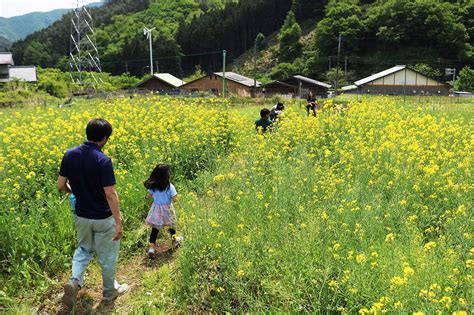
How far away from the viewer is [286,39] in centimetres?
Answer: 8188

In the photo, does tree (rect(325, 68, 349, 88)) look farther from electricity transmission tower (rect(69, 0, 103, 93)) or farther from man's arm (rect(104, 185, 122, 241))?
man's arm (rect(104, 185, 122, 241))

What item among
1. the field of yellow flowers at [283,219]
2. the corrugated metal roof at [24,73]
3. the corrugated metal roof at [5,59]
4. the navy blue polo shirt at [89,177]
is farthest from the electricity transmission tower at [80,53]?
the navy blue polo shirt at [89,177]

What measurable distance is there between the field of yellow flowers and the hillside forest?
60218mm

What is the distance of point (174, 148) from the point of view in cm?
681

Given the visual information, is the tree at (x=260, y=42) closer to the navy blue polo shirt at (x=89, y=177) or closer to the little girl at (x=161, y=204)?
the little girl at (x=161, y=204)

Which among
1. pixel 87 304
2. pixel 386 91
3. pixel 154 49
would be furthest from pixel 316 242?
pixel 154 49

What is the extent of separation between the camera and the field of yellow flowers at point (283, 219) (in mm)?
2973

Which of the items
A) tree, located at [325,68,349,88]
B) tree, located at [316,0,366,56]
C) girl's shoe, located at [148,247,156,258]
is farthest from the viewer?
tree, located at [316,0,366,56]

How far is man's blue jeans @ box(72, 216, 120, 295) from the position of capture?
3.64 m

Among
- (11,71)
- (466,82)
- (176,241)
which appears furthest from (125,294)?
(466,82)

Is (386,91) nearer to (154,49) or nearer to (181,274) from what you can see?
(181,274)

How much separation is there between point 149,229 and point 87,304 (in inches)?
56.9

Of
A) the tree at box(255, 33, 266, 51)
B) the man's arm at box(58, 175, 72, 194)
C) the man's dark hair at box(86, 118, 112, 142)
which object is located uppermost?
the tree at box(255, 33, 266, 51)

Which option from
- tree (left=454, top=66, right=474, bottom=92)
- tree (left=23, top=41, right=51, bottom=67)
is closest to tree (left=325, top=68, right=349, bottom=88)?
tree (left=454, top=66, right=474, bottom=92)
